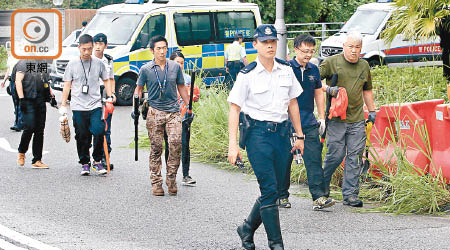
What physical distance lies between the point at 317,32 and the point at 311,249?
26937 mm

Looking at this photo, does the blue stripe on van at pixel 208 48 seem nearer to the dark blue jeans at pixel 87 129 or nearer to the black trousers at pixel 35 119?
the black trousers at pixel 35 119

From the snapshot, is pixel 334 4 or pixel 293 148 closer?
pixel 293 148

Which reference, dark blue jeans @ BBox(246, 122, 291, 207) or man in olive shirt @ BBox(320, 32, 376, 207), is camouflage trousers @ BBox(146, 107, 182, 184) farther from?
dark blue jeans @ BBox(246, 122, 291, 207)

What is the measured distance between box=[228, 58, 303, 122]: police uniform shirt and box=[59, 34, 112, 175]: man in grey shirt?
393cm

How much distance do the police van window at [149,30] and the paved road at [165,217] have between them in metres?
8.33

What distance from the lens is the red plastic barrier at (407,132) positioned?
8406 millimetres

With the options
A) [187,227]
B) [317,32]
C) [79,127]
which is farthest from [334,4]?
[187,227]

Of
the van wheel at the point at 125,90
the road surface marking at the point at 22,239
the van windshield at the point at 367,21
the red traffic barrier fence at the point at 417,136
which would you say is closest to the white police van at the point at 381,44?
the van windshield at the point at 367,21

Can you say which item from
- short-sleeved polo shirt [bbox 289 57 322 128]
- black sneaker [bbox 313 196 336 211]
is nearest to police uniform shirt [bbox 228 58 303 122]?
short-sleeved polo shirt [bbox 289 57 322 128]

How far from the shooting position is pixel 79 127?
10.1 metres

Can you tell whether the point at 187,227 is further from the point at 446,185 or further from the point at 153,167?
the point at 446,185

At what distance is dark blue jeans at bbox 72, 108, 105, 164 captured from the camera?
32.9ft

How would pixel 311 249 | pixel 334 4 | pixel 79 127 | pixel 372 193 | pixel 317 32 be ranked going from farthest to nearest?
pixel 334 4, pixel 317 32, pixel 79 127, pixel 372 193, pixel 311 249

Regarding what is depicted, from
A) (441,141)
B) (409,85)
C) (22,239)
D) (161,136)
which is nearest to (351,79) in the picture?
(441,141)
